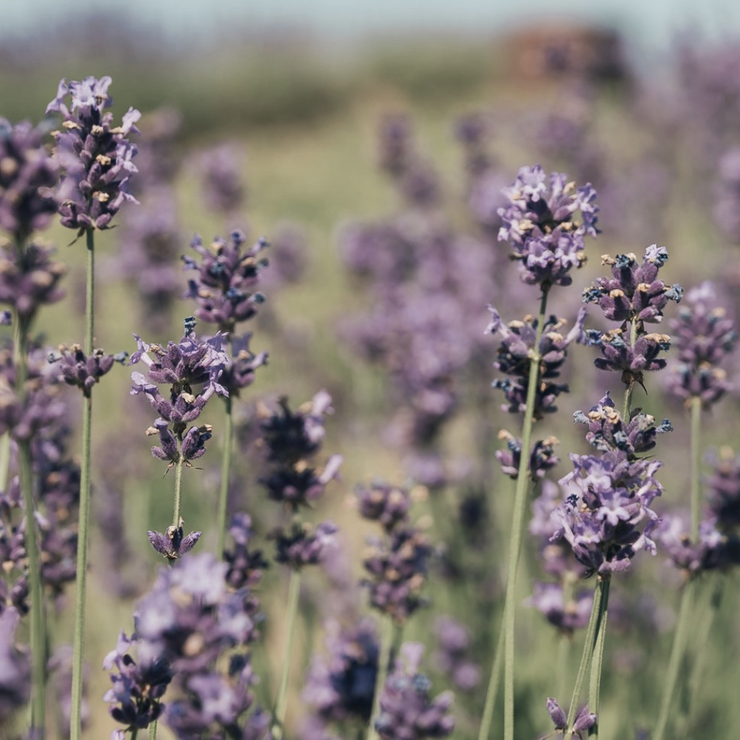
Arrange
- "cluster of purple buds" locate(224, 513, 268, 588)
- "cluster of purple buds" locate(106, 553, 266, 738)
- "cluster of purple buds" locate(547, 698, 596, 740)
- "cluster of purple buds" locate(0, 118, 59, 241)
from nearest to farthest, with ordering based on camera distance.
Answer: "cluster of purple buds" locate(106, 553, 266, 738), "cluster of purple buds" locate(0, 118, 59, 241), "cluster of purple buds" locate(547, 698, 596, 740), "cluster of purple buds" locate(224, 513, 268, 588)

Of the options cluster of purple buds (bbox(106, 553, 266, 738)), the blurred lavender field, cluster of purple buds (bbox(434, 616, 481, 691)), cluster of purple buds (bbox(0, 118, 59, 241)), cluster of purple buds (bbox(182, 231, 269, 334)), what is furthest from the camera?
cluster of purple buds (bbox(434, 616, 481, 691))

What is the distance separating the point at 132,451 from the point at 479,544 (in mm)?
1924

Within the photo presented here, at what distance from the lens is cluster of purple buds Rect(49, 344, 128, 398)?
5.87 feet

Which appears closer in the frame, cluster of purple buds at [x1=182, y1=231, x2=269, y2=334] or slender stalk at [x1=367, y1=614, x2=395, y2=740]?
cluster of purple buds at [x1=182, y1=231, x2=269, y2=334]

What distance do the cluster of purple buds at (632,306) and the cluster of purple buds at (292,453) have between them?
0.87m

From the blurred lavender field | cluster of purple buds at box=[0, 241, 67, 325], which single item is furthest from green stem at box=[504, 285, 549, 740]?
cluster of purple buds at box=[0, 241, 67, 325]

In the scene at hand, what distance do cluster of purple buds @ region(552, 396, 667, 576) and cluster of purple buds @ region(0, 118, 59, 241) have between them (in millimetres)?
1053

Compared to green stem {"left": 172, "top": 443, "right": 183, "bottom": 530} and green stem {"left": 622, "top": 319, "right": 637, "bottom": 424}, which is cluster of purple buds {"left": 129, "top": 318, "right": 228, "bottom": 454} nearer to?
green stem {"left": 172, "top": 443, "right": 183, "bottom": 530}

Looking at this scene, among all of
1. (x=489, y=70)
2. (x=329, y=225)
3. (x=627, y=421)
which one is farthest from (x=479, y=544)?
(x=489, y=70)

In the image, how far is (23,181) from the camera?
Result: 147 cm

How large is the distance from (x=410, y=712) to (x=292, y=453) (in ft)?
2.43

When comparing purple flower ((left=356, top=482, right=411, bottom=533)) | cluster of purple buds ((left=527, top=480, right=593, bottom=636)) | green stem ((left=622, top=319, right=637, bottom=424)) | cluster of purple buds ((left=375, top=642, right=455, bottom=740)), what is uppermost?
green stem ((left=622, top=319, right=637, bottom=424))

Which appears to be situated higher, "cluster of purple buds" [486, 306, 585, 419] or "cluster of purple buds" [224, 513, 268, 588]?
"cluster of purple buds" [486, 306, 585, 419]

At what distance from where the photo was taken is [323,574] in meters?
4.74
